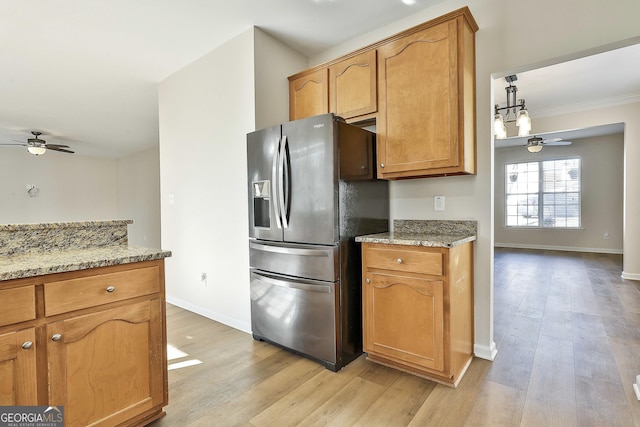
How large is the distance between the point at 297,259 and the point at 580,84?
4609 millimetres

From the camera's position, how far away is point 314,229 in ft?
7.27

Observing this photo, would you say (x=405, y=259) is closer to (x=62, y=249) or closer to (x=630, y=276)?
(x=62, y=249)

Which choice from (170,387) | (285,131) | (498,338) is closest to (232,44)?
(285,131)

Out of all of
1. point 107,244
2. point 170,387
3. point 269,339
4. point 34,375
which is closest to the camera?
point 34,375

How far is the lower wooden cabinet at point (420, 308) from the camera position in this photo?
6.18 feet

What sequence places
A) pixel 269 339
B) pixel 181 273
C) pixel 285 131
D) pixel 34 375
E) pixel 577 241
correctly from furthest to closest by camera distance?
pixel 577 241, pixel 181 273, pixel 269 339, pixel 285 131, pixel 34 375

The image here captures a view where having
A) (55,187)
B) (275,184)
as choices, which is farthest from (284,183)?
(55,187)

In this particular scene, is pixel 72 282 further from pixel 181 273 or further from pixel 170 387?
pixel 181 273

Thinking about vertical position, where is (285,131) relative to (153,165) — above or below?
below

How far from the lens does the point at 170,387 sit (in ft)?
6.49

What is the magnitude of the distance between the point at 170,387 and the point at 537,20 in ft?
11.0

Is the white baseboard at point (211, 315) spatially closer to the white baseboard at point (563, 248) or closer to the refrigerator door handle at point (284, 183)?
the refrigerator door handle at point (284, 183)

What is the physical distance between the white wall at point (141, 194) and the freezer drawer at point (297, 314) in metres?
5.80

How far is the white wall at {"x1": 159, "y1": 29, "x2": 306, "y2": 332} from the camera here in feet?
9.34
